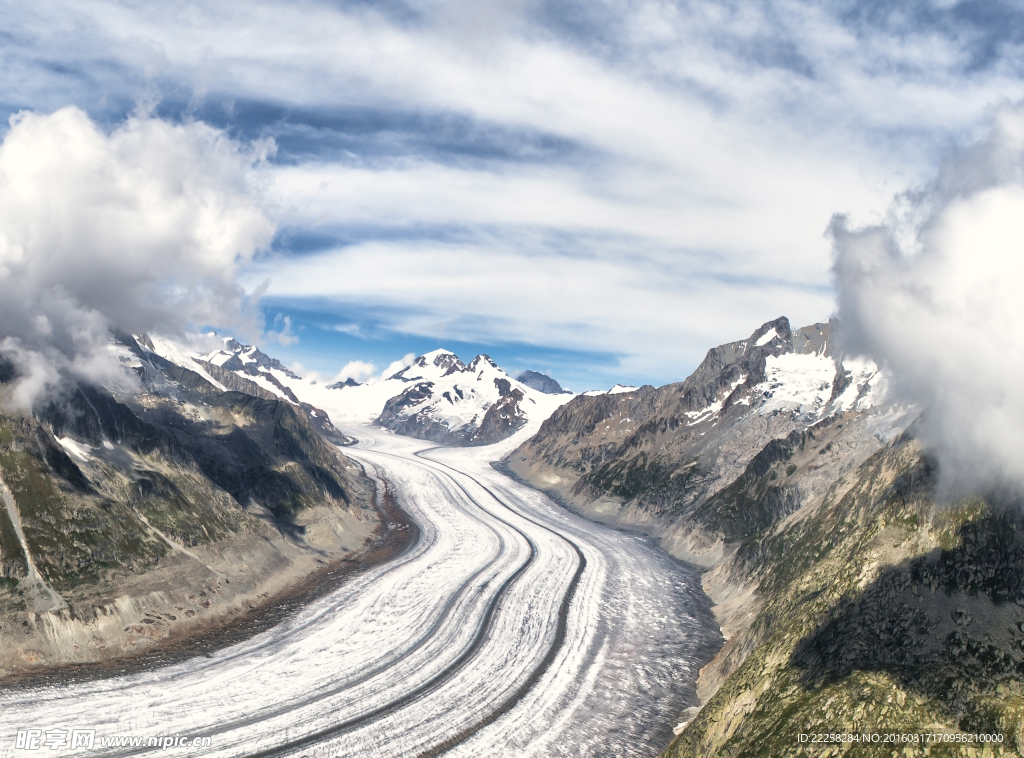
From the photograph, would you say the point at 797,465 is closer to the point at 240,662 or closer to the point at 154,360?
the point at 240,662

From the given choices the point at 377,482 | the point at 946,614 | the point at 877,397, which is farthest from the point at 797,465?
the point at 377,482

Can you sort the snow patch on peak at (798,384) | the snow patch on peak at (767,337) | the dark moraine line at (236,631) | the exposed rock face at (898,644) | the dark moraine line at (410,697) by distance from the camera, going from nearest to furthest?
the exposed rock face at (898,644), the dark moraine line at (410,697), the dark moraine line at (236,631), the snow patch on peak at (798,384), the snow patch on peak at (767,337)

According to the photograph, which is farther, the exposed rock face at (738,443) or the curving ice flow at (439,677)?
the exposed rock face at (738,443)

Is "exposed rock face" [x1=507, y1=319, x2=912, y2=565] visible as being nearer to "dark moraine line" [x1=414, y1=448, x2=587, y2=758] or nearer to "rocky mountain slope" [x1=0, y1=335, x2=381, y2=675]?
"dark moraine line" [x1=414, y1=448, x2=587, y2=758]

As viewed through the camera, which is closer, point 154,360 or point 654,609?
point 654,609

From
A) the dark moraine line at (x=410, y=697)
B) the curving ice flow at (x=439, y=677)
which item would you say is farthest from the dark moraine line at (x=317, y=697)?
the dark moraine line at (x=410, y=697)

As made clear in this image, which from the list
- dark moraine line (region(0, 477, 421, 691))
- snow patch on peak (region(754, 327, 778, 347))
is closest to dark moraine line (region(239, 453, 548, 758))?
dark moraine line (region(0, 477, 421, 691))

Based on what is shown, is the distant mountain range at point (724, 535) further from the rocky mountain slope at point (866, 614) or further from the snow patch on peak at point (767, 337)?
the snow patch on peak at point (767, 337)
